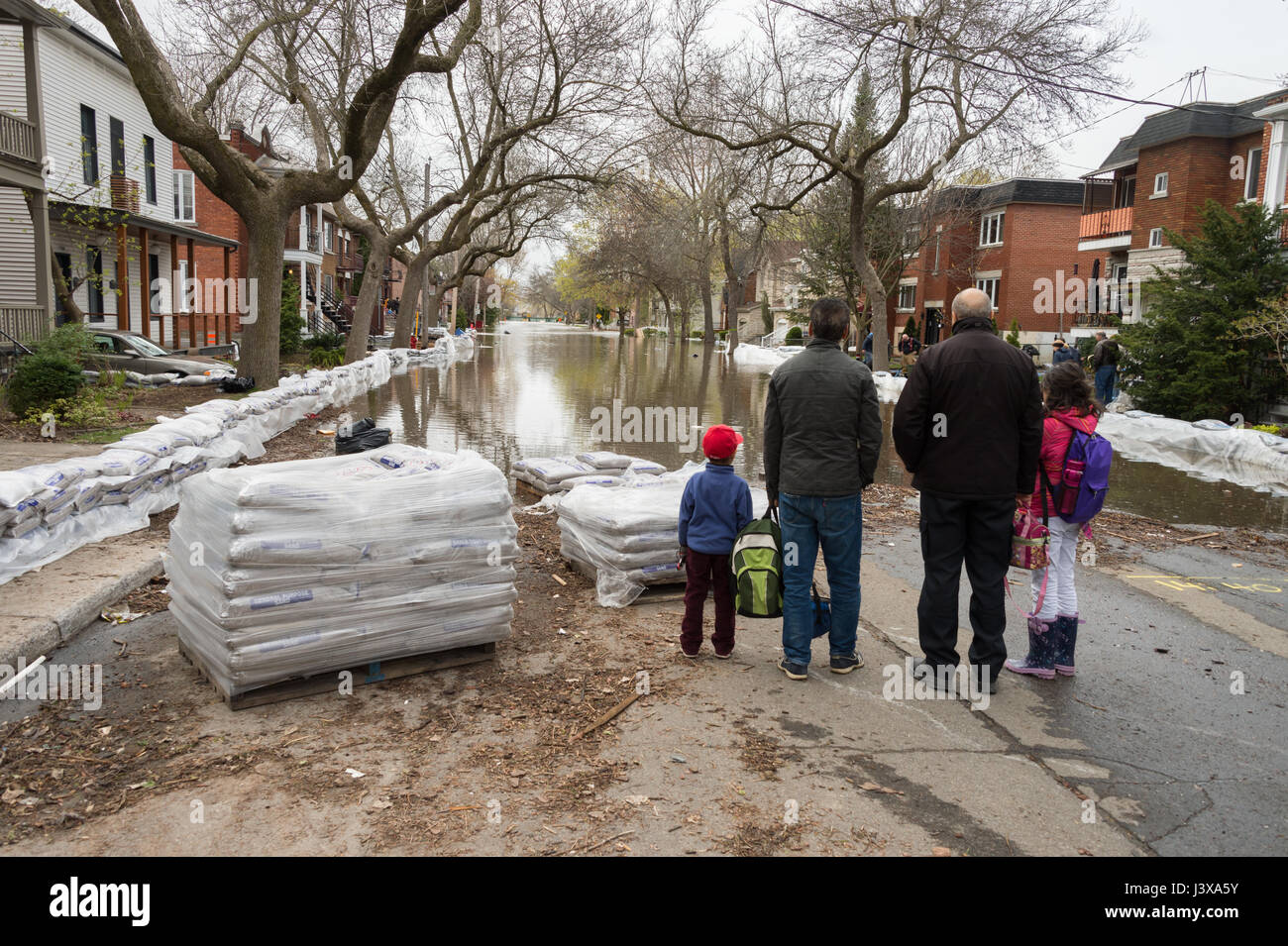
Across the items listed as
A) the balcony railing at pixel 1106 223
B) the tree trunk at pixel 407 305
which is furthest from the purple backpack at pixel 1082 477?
the balcony railing at pixel 1106 223

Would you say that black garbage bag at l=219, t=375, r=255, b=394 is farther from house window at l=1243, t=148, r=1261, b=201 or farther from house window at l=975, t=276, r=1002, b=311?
house window at l=975, t=276, r=1002, b=311

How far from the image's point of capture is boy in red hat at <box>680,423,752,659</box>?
5.10 metres

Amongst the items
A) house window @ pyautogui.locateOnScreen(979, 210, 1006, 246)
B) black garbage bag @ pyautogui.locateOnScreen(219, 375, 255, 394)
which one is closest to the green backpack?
black garbage bag @ pyautogui.locateOnScreen(219, 375, 255, 394)

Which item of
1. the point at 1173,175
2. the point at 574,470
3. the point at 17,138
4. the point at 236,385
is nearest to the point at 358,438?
the point at 574,470

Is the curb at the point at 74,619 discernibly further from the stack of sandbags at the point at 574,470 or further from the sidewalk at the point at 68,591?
the stack of sandbags at the point at 574,470

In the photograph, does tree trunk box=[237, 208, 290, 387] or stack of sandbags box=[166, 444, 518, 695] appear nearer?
stack of sandbags box=[166, 444, 518, 695]

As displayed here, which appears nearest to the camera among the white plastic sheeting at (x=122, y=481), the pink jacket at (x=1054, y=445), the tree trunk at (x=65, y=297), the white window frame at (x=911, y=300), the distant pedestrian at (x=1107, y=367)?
the pink jacket at (x=1054, y=445)

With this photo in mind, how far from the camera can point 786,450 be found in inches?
193

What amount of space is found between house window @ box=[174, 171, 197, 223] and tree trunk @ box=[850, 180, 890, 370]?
22513mm

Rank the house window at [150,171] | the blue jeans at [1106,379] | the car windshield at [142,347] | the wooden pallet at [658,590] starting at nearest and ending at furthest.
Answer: the wooden pallet at [658,590]
the blue jeans at [1106,379]
the car windshield at [142,347]
the house window at [150,171]

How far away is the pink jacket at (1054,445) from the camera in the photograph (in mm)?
4879

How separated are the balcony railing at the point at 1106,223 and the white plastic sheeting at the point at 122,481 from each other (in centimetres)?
2902

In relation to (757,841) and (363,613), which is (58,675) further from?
(757,841)

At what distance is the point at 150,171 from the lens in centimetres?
2806
